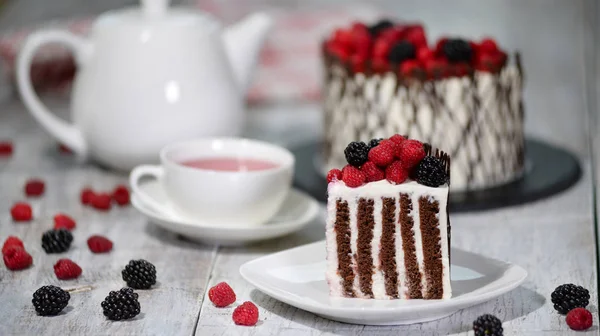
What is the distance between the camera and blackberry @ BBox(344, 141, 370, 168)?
1.25 metres

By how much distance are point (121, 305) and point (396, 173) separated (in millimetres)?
384

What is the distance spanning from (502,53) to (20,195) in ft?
2.97

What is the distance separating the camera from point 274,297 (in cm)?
124

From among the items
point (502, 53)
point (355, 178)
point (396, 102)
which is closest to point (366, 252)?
point (355, 178)

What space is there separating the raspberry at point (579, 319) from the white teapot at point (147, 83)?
0.85m

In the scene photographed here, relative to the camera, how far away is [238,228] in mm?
1465

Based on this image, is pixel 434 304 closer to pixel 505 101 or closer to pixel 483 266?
pixel 483 266

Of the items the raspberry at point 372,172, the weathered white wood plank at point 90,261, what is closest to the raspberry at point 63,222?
the weathered white wood plank at point 90,261

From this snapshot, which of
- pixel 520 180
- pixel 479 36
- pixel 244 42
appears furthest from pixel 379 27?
pixel 479 36

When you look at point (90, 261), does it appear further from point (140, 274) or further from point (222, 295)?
→ point (222, 295)

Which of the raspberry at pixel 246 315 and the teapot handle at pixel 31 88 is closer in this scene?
the raspberry at pixel 246 315

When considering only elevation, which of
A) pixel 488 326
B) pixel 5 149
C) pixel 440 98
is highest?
pixel 440 98

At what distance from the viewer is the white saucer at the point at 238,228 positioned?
147 centimetres

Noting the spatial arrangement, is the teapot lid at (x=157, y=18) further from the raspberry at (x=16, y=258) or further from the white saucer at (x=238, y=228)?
the raspberry at (x=16, y=258)
